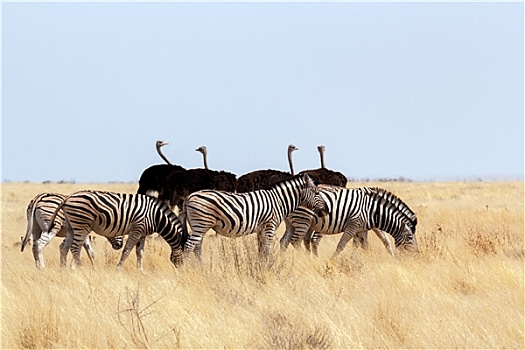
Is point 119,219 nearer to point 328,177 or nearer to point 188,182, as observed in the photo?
point 188,182

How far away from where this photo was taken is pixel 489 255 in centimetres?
1212

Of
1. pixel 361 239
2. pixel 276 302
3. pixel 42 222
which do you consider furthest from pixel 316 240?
pixel 276 302

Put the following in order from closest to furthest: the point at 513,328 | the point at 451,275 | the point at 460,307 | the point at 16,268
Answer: the point at 513,328 < the point at 460,307 < the point at 451,275 < the point at 16,268

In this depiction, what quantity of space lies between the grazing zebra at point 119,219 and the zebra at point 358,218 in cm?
188

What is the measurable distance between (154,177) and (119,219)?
7607 mm

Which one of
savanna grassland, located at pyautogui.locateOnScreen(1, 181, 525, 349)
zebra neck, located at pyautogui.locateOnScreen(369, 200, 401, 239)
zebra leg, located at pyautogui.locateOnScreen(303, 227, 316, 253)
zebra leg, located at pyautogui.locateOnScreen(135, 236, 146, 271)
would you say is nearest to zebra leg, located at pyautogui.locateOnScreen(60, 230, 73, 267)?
savanna grassland, located at pyautogui.locateOnScreen(1, 181, 525, 349)

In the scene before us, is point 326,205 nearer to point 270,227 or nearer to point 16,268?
point 270,227

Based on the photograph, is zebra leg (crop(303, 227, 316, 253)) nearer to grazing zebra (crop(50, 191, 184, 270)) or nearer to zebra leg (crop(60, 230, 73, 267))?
grazing zebra (crop(50, 191, 184, 270))

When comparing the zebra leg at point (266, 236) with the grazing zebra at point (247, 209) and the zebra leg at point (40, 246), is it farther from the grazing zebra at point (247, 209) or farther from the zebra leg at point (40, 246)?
the zebra leg at point (40, 246)

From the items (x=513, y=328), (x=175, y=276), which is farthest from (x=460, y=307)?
(x=175, y=276)

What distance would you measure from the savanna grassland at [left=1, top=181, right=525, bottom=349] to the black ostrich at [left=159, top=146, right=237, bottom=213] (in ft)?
19.3

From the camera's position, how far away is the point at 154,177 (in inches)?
752

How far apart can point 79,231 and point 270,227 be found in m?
2.69

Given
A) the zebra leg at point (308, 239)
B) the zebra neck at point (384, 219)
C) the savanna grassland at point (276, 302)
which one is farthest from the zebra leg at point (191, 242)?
the zebra neck at point (384, 219)
